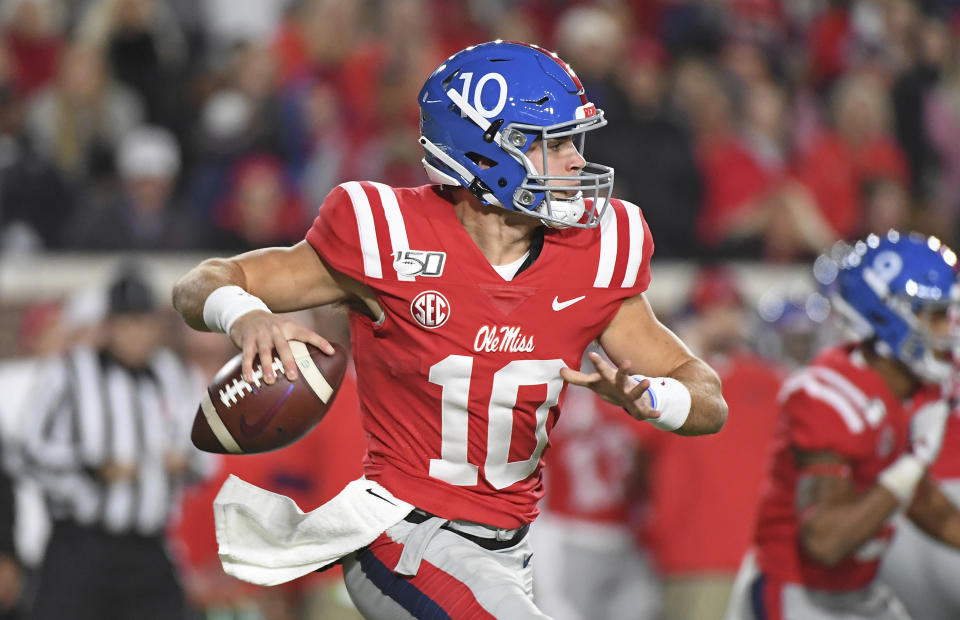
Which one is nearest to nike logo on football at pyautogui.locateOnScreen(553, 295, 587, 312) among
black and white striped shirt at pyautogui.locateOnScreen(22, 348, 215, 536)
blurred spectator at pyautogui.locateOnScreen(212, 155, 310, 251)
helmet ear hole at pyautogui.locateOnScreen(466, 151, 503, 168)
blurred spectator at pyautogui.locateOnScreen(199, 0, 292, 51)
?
helmet ear hole at pyautogui.locateOnScreen(466, 151, 503, 168)

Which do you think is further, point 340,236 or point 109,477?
point 109,477

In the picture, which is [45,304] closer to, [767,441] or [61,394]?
[61,394]

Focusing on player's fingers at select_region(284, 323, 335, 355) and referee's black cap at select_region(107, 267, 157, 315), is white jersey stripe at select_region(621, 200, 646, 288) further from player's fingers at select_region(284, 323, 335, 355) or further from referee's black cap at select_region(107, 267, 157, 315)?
referee's black cap at select_region(107, 267, 157, 315)

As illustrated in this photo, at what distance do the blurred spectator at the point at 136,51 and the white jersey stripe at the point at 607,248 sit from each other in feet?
16.4

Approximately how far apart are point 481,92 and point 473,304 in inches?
19.2

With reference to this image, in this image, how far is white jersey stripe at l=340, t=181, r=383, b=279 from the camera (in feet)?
10.6

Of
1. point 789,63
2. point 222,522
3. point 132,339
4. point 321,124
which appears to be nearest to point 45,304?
point 132,339

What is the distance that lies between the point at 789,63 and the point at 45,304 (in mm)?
5072

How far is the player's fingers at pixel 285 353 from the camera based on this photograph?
300 cm

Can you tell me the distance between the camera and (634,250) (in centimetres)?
337

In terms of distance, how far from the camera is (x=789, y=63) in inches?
375

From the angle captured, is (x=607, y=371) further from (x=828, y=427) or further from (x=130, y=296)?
(x=130, y=296)

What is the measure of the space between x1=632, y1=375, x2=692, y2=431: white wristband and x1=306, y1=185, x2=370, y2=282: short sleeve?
695 millimetres

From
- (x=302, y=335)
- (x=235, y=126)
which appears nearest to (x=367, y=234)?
(x=302, y=335)
